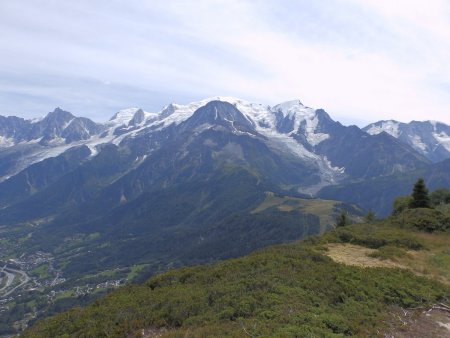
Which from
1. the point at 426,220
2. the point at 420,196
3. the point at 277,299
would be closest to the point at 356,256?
the point at 277,299

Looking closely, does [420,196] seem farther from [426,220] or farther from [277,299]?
[277,299]

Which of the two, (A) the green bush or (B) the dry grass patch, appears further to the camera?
(A) the green bush

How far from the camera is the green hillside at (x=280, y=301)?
949 inches

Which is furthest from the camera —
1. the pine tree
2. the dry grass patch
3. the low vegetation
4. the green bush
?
the pine tree

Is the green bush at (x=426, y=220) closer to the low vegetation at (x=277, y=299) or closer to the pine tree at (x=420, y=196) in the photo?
the pine tree at (x=420, y=196)

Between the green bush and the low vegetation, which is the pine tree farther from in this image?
the low vegetation

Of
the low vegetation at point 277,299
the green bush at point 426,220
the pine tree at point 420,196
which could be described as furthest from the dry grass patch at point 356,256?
the pine tree at point 420,196

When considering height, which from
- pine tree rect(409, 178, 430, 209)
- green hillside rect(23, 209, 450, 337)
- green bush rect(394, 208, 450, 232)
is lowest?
green hillside rect(23, 209, 450, 337)

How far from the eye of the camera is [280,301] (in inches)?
1037

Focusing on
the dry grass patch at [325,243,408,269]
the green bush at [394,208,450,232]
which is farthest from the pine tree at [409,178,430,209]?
the dry grass patch at [325,243,408,269]

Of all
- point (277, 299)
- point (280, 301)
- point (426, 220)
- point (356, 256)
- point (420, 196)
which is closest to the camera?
point (280, 301)

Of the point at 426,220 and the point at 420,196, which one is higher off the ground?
the point at 420,196

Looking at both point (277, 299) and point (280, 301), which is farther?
point (277, 299)

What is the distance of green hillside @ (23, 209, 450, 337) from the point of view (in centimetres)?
2411
